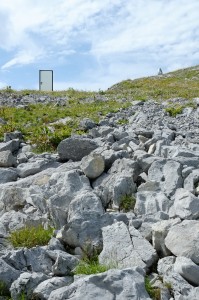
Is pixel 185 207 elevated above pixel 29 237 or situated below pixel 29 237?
above

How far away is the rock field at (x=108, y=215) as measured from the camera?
717cm

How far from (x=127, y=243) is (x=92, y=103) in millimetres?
21647

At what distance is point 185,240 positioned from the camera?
26.1 ft

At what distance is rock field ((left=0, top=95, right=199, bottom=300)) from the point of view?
23.5ft

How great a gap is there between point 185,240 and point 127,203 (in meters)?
3.10

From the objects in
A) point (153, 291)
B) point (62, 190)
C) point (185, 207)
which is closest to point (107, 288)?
point (153, 291)

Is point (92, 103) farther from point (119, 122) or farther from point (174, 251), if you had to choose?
point (174, 251)

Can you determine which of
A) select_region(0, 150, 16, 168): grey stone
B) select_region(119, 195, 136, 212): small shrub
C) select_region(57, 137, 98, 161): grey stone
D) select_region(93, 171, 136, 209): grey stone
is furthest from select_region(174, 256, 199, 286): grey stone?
select_region(0, 150, 16, 168): grey stone

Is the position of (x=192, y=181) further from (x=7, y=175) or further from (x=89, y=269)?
(x=7, y=175)

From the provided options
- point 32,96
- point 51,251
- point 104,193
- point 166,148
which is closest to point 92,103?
point 32,96

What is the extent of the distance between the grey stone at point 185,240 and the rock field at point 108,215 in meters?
0.02

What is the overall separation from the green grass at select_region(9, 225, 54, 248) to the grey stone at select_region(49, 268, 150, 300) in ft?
8.38

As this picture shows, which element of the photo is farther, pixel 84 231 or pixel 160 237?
pixel 84 231

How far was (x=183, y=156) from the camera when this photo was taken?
1278 cm
